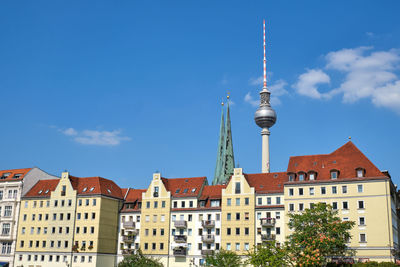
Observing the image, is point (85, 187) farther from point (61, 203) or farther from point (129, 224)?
point (129, 224)

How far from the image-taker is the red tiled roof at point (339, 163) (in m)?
102

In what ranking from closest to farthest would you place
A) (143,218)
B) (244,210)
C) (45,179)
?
(244,210)
(143,218)
(45,179)

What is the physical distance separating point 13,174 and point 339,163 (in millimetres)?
78402

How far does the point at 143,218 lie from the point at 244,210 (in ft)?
76.4

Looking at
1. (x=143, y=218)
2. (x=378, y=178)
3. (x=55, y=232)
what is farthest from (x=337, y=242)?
(x=55, y=232)

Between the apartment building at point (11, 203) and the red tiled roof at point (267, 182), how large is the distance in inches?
2104

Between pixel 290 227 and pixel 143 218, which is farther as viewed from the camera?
pixel 143 218

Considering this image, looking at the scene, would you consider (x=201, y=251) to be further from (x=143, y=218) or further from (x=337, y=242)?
(x=337, y=242)

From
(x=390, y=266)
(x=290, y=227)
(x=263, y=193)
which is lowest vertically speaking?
(x=390, y=266)

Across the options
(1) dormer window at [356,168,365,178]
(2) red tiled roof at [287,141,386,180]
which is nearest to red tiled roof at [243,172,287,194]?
(2) red tiled roof at [287,141,386,180]

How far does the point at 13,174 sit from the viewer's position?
432ft

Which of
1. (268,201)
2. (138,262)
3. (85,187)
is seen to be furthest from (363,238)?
(85,187)

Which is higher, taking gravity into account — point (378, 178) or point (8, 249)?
point (378, 178)

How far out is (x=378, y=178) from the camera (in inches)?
3880
